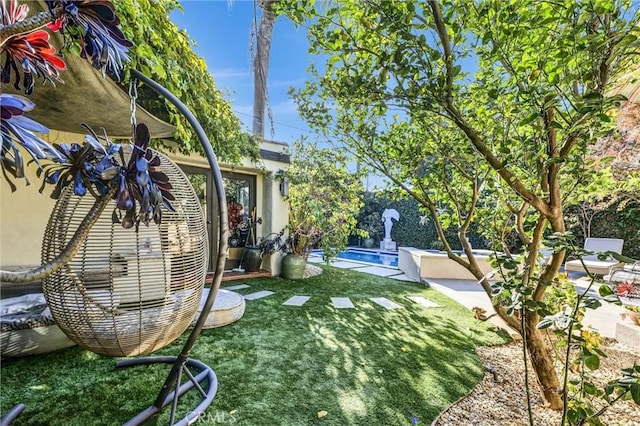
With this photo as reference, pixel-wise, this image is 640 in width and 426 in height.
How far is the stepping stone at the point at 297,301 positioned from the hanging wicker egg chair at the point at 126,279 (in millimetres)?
3305

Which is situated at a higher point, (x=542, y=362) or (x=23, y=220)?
(x=23, y=220)

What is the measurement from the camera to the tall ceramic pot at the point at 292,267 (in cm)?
694

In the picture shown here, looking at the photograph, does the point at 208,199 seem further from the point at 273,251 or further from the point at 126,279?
the point at 126,279

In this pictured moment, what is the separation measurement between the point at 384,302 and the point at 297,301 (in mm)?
1575

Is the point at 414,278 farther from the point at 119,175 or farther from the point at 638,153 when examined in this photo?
the point at 119,175

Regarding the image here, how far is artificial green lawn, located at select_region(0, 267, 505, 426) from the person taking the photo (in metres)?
2.21

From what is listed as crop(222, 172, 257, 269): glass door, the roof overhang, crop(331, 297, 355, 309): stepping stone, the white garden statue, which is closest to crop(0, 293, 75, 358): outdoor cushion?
the roof overhang

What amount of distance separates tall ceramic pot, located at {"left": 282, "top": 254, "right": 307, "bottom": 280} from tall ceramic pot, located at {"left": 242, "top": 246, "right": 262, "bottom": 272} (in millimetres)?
623

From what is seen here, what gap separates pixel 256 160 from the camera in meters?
6.56

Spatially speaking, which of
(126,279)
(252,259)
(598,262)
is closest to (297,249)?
(252,259)

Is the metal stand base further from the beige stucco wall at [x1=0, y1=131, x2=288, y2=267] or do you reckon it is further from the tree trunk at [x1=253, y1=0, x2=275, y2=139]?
the tree trunk at [x1=253, y1=0, x2=275, y2=139]

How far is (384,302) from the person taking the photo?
17.5 feet

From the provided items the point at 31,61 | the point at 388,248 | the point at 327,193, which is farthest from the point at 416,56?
the point at 388,248

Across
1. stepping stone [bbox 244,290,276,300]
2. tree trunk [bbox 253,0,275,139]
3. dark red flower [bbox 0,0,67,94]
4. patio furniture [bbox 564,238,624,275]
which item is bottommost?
stepping stone [bbox 244,290,276,300]
